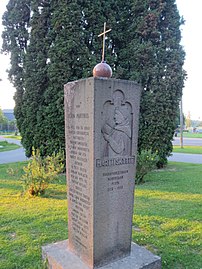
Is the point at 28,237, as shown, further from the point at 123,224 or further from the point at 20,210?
the point at 123,224

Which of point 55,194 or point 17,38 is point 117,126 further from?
point 17,38

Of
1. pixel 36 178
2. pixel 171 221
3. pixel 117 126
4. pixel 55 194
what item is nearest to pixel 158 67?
pixel 55 194

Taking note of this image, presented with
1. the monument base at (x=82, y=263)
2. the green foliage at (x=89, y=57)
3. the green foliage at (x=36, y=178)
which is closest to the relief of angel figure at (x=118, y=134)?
the monument base at (x=82, y=263)

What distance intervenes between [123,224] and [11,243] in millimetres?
1944

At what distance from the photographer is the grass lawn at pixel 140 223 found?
11.2 feet

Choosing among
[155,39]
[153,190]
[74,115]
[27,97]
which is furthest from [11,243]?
[155,39]

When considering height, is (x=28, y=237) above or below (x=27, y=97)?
below

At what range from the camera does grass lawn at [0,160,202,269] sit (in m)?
3.42

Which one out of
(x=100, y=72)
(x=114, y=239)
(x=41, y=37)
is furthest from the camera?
(x=41, y=37)

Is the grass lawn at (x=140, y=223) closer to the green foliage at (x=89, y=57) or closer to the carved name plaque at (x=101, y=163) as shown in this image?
the carved name plaque at (x=101, y=163)

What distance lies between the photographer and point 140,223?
14.9 feet

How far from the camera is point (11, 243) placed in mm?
3795

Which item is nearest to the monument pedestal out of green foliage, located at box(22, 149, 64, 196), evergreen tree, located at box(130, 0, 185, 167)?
green foliage, located at box(22, 149, 64, 196)

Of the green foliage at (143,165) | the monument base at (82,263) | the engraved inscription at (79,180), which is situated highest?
the engraved inscription at (79,180)
